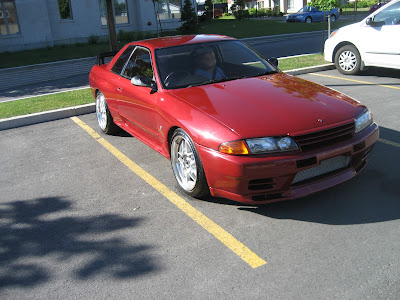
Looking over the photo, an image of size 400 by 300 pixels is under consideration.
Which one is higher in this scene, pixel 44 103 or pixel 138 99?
pixel 138 99

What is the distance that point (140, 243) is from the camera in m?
3.47

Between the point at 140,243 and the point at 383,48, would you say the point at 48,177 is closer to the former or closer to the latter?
the point at 140,243

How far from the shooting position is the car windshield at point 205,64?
4.77m

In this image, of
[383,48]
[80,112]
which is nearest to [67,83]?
[80,112]

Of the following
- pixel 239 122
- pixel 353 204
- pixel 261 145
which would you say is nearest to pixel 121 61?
pixel 239 122

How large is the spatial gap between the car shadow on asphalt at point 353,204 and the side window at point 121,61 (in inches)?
118

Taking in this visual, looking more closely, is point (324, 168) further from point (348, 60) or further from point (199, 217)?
point (348, 60)

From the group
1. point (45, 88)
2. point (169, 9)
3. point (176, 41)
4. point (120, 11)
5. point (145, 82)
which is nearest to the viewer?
point (145, 82)

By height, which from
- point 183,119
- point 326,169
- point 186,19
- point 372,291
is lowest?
point 372,291

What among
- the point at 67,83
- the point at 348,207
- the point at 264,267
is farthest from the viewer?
the point at 67,83

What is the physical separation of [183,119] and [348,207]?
70.1 inches

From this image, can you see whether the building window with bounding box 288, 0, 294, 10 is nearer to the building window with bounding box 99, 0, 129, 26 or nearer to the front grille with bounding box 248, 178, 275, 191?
the building window with bounding box 99, 0, 129, 26

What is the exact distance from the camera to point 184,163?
420 cm

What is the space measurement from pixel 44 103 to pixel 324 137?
→ 6.82 m
